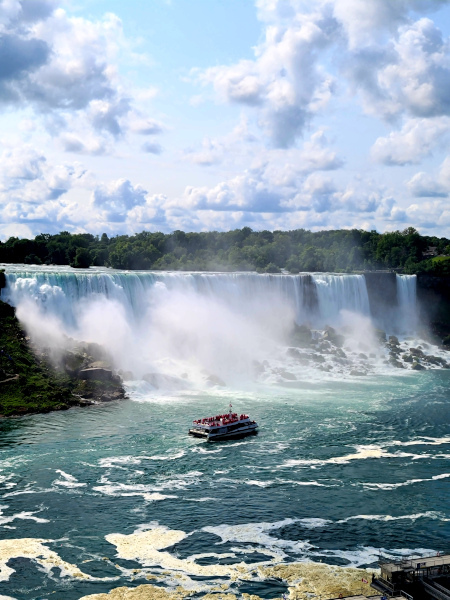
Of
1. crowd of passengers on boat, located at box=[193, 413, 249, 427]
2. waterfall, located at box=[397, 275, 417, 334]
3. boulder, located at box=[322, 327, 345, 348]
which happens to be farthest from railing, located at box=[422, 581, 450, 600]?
waterfall, located at box=[397, 275, 417, 334]

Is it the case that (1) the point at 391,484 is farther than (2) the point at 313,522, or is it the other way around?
(1) the point at 391,484

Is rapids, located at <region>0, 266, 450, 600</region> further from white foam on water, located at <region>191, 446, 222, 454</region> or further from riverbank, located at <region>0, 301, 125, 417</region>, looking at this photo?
riverbank, located at <region>0, 301, 125, 417</region>

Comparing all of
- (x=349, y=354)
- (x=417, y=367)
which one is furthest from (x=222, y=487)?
(x=349, y=354)

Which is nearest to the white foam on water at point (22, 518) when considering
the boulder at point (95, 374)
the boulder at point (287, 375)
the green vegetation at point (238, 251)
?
the boulder at point (95, 374)

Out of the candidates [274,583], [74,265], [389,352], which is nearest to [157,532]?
[274,583]

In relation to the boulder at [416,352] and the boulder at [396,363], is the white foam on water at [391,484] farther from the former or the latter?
the boulder at [416,352]

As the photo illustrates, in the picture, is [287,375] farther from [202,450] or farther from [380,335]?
[202,450]

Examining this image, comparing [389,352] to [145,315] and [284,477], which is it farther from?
[284,477]
